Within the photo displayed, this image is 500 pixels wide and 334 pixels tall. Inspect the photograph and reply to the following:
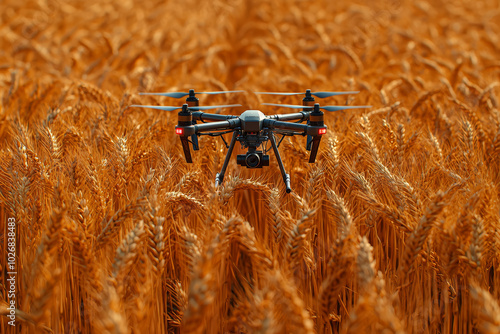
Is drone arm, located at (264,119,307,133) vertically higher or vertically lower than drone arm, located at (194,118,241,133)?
lower

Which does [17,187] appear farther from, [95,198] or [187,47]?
[187,47]

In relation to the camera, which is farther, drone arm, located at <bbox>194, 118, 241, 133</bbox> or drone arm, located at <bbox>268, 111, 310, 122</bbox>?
drone arm, located at <bbox>268, 111, 310, 122</bbox>

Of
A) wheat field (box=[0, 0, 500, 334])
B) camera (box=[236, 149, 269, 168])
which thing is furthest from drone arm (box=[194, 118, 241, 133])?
wheat field (box=[0, 0, 500, 334])

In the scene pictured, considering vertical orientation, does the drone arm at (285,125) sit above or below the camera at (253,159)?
above

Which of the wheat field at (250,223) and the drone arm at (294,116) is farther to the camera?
the drone arm at (294,116)

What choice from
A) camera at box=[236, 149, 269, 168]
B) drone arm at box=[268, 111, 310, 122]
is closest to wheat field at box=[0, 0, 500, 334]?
camera at box=[236, 149, 269, 168]

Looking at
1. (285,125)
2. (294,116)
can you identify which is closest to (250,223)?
(294,116)

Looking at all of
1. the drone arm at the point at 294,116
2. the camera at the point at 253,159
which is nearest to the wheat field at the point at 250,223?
the camera at the point at 253,159

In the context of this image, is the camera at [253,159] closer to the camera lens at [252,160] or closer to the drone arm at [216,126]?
the camera lens at [252,160]

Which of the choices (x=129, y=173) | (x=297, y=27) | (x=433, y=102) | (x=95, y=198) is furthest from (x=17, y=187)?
(x=297, y=27)

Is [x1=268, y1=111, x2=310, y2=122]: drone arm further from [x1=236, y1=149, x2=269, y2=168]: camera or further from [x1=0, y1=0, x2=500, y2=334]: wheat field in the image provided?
[x1=0, y1=0, x2=500, y2=334]: wheat field

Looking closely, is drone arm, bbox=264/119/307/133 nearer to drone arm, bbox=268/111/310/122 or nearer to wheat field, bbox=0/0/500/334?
drone arm, bbox=268/111/310/122

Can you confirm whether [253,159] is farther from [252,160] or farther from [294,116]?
[294,116]
